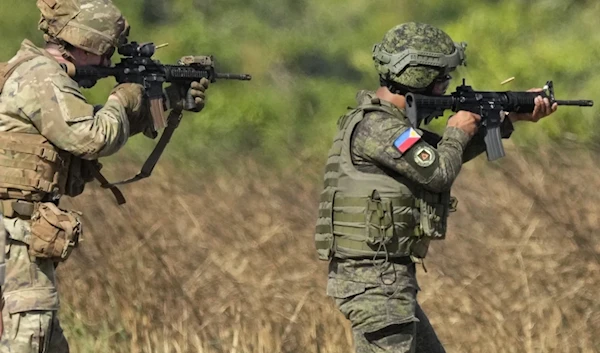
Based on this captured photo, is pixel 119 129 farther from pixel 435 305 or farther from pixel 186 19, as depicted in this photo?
pixel 186 19

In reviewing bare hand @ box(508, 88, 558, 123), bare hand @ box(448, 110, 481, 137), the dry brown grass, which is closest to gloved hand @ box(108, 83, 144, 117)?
bare hand @ box(448, 110, 481, 137)

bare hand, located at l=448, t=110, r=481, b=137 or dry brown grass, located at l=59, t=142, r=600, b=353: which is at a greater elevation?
bare hand, located at l=448, t=110, r=481, b=137

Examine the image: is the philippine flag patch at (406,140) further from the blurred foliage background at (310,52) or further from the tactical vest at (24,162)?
the blurred foliage background at (310,52)

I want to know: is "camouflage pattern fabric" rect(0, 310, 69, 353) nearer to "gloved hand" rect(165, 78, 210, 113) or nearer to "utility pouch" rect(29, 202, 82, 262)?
"utility pouch" rect(29, 202, 82, 262)

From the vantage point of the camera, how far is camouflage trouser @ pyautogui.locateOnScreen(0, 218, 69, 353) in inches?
177

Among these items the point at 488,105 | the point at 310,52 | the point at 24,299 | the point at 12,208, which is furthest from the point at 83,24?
the point at 310,52

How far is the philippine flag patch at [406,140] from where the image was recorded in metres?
4.47

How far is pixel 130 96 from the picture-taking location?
474 cm

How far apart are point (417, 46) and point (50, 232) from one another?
155cm

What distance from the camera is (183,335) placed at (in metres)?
6.37

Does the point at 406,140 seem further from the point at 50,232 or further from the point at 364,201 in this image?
the point at 50,232

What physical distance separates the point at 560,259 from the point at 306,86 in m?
5.61

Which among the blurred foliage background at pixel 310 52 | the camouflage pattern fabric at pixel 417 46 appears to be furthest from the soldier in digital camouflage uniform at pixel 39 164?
the blurred foliage background at pixel 310 52

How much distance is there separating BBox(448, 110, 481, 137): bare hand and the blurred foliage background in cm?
422
